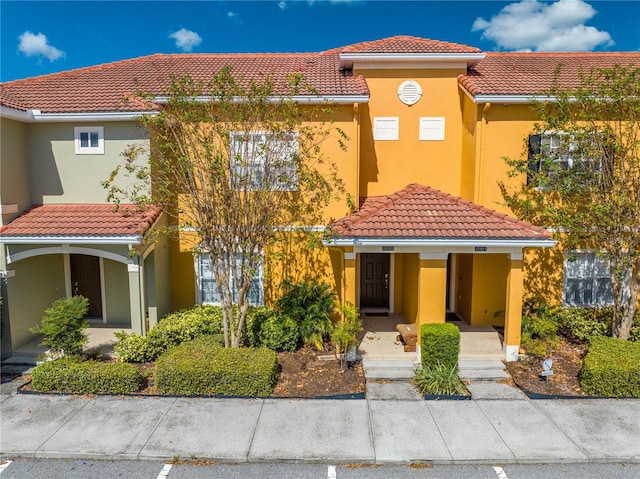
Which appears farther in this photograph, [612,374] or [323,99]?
[323,99]

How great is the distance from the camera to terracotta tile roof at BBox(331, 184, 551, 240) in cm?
984

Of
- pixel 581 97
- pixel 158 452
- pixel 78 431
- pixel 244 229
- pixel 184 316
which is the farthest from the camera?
pixel 184 316

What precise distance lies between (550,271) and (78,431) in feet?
40.7

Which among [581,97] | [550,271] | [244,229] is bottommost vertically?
[550,271]

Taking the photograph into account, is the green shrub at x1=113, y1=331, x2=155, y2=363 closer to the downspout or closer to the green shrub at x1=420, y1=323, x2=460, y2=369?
the green shrub at x1=420, y1=323, x2=460, y2=369

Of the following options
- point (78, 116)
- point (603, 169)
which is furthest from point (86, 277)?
point (603, 169)

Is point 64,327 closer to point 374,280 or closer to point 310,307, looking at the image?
point 310,307

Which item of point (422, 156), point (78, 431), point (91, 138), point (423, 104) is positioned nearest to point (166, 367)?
point (78, 431)

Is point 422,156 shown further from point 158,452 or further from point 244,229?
point 158,452

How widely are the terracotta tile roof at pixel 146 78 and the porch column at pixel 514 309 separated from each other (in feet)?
19.5

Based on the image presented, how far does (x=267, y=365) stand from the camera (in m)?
8.86

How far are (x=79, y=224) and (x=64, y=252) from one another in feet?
2.68

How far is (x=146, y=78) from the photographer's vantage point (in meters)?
13.5

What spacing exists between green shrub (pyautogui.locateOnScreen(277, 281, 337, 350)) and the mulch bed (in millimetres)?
4631
